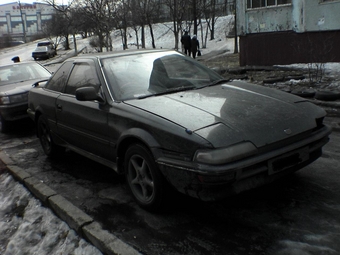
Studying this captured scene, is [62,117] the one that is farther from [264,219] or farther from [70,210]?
[264,219]

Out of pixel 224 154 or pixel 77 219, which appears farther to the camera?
pixel 77 219

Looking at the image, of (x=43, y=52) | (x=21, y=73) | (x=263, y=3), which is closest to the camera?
(x=21, y=73)

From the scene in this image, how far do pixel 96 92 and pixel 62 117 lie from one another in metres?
1.06

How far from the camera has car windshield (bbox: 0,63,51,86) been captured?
361 inches

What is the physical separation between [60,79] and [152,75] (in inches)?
66.8

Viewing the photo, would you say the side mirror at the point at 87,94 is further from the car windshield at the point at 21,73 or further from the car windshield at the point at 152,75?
the car windshield at the point at 21,73

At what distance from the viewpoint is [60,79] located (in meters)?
5.46

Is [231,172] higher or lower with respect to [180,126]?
lower

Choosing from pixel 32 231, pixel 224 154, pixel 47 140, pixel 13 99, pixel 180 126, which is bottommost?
pixel 32 231

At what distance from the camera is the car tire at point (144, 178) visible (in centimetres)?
351

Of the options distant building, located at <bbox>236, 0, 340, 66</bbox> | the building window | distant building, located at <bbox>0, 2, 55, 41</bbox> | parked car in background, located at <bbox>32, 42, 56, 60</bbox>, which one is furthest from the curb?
distant building, located at <bbox>0, 2, 55, 41</bbox>

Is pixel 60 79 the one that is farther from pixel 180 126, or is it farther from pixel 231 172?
pixel 231 172

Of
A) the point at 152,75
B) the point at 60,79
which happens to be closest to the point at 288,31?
the point at 60,79

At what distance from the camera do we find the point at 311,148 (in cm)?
359
